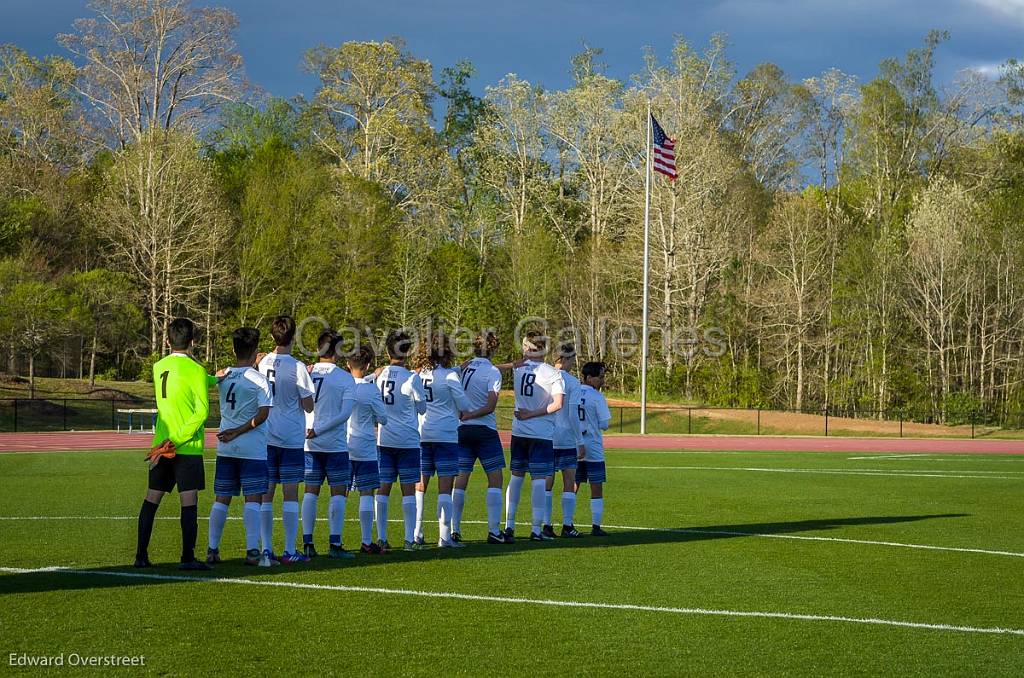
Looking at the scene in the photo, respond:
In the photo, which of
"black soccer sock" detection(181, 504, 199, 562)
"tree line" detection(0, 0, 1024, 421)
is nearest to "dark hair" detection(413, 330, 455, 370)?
"black soccer sock" detection(181, 504, 199, 562)

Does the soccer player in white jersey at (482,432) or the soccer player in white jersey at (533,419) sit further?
the soccer player in white jersey at (533,419)

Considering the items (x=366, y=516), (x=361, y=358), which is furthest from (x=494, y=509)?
(x=361, y=358)

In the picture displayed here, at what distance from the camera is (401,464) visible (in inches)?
Result: 441

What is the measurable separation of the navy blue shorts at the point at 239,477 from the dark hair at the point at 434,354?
224cm

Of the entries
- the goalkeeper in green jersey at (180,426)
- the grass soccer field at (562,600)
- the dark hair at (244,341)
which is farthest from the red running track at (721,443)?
the dark hair at (244,341)

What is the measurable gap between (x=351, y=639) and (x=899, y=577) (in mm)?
5319

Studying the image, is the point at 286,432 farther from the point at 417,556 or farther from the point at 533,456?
the point at 533,456

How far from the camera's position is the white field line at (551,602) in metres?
8.04

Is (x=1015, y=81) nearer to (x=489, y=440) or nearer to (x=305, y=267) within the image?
(x=305, y=267)

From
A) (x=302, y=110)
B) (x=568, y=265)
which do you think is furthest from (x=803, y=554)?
(x=302, y=110)

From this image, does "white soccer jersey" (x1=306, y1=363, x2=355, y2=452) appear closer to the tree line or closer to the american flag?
the american flag

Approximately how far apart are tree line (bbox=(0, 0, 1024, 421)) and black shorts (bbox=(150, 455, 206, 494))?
38615 millimetres

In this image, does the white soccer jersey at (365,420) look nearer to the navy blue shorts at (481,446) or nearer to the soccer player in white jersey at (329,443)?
the soccer player in white jersey at (329,443)

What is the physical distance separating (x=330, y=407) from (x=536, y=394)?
2334 millimetres
